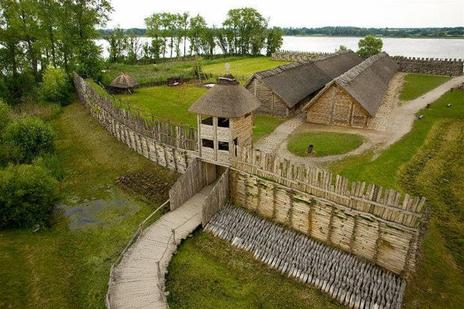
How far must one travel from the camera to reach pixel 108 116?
86.2ft

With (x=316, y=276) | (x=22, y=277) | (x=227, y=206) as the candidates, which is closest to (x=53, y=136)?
(x=22, y=277)

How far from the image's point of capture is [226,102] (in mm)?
15359

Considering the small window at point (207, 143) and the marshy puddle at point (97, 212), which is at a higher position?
the small window at point (207, 143)

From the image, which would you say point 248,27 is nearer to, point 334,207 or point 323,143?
point 323,143

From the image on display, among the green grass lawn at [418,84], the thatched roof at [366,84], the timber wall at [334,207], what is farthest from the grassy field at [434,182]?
the green grass lawn at [418,84]

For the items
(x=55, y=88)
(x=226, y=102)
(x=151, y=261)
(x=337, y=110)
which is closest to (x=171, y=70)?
(x=55, y=88)

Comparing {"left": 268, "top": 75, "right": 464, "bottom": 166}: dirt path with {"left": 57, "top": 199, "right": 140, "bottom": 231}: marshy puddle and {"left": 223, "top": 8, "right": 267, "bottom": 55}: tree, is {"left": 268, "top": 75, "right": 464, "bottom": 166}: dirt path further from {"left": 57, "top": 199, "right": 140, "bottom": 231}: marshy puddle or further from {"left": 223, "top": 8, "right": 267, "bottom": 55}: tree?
{"left": 223, "top": 8, "right": 267, "bottom": 55}: tree

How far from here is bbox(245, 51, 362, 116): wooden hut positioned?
93.6 ft

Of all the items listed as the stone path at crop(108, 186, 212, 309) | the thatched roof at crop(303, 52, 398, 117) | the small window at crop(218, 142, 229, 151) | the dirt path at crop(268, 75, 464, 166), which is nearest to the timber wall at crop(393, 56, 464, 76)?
the thatched roof at crop(303, 52, 398, 117)

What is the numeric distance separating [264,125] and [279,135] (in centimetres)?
255

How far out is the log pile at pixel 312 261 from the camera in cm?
1147

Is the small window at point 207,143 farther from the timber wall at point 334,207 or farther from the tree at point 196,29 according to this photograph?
the tree at point 196,29

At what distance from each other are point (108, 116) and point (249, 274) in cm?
1857

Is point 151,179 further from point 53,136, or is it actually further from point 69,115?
point 69,115
